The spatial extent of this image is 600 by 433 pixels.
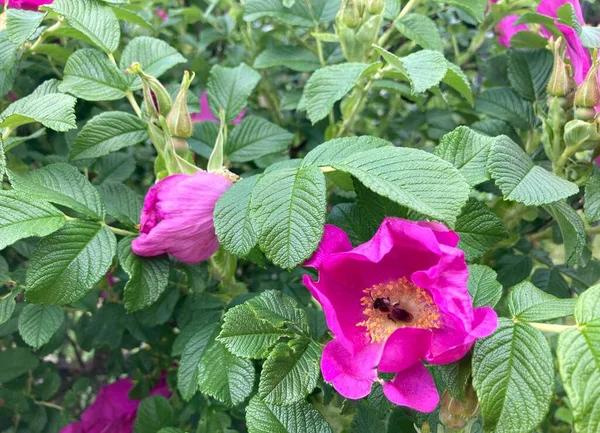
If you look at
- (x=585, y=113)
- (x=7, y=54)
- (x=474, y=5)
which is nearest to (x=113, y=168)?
(x=7, y=54)

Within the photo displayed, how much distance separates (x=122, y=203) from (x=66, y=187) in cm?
9

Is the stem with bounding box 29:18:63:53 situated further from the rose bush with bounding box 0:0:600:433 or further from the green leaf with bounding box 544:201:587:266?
the green leaf with bounding box 544:201:587:266

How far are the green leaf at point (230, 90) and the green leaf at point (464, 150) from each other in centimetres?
45

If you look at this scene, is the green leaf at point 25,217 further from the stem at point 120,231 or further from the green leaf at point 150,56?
the green leaf at point 150,56

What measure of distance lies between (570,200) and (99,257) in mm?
826

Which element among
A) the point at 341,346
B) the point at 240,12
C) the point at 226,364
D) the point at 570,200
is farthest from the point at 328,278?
the point at 240,12

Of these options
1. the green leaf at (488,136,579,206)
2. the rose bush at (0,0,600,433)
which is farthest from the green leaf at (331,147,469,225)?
the green leaf at (488,136,579,206)

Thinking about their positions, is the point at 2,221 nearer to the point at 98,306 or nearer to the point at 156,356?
the point at 98,306

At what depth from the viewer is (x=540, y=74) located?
1089 mm

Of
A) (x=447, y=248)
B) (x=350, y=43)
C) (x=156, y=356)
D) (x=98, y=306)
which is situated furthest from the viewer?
(x=156, y=356)

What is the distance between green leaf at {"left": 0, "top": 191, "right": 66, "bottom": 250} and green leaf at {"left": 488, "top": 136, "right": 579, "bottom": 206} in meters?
0.55

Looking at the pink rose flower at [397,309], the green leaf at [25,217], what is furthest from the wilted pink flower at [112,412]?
the pink rose flower at [397,309]

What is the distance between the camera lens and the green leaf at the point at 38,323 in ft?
3.04

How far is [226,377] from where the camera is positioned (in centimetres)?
77
